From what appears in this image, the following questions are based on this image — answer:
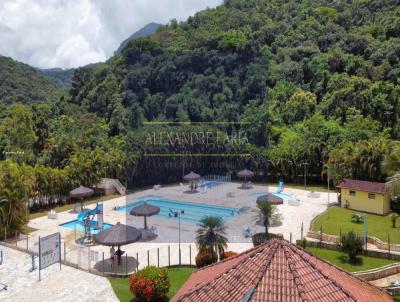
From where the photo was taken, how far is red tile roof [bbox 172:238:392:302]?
755cm

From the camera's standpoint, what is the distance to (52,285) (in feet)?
51.1

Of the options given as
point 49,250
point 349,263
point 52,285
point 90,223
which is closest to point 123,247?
point 90,223

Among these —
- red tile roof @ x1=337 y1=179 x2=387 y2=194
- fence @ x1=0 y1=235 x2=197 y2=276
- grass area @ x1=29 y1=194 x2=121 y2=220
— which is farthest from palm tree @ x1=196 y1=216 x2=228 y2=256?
grass area @ x1=29 y1=194 x2=121 y2=220

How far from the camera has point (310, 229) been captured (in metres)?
22.0

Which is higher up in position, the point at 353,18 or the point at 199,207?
the point at 353,18

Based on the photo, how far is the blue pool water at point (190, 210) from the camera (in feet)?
87.5

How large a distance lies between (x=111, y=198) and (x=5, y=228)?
11.0 metres

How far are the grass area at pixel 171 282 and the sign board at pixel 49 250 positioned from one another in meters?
2.66

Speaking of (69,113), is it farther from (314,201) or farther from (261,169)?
(314,201)

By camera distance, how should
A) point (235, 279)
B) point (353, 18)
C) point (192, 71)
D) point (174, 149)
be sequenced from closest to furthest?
point (235, 279)
point (174, 149)
point (192, 71)
point (353, 18)

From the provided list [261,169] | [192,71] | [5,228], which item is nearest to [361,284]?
[5,228]

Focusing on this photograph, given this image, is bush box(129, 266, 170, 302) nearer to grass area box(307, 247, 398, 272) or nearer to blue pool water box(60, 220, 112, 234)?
grass area box(307, 247, 398, 272)

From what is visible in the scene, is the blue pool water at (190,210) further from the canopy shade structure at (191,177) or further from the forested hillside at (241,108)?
the forested hillside at (241,108)

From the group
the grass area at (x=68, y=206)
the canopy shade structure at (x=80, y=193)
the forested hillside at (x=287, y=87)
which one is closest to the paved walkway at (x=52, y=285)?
the grass area at (x=68, y=206)
